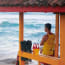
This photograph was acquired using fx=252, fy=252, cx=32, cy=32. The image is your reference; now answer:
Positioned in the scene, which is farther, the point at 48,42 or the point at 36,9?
the point at 48,42

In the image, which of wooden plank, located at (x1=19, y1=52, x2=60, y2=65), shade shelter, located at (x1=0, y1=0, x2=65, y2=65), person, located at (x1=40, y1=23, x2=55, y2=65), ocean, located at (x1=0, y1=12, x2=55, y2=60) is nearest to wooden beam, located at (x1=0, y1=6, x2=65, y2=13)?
shade shelter, located at (x1=0, y1=0, x2=65, y2=65)

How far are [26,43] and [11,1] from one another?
1.55 meters

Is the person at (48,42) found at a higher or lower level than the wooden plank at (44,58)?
higher

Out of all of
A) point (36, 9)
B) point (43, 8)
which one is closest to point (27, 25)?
point (36, 9)

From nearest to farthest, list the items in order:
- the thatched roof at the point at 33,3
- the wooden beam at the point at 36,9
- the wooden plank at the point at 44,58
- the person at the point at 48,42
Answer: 1. the thatched roof at the point at 33,3
2. the wooden beam at the point at 36,9
3. the wooden plank at the point at 44,58
4. the person at the point at 48,42

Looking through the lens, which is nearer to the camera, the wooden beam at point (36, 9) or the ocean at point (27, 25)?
the wooden beam at point (36, 9)

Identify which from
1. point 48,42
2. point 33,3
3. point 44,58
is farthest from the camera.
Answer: point 48,42

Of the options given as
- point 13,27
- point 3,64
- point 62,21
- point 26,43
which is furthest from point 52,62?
point 13,27

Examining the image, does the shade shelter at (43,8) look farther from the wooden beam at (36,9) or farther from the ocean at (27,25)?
the ocean at (27,25)

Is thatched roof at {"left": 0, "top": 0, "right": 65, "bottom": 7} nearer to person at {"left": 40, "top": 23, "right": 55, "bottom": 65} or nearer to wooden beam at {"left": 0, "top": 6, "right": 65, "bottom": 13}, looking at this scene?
wooden beam at {"left": 0, "top": 6, "right": 65, "bottom": 13}

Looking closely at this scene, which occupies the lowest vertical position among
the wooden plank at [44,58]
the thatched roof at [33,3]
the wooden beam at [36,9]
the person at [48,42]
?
the wooden plank at [44,58]

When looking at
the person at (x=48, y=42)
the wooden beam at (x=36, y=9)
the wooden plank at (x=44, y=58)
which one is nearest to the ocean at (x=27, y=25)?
the person at (x=48, y=42)

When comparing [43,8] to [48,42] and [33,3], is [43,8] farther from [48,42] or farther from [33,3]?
[48,42]

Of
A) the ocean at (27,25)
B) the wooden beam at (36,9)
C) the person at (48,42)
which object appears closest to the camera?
the wooden beam at (36,9)
